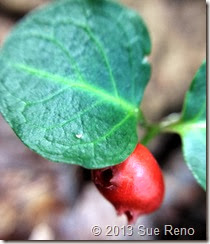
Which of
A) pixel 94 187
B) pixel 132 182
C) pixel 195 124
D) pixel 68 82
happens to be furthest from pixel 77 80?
pixel 94 187

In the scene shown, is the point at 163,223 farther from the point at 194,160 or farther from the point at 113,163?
the point at 113,163

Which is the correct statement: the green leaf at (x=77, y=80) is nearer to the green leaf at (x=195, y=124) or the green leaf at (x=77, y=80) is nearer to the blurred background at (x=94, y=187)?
the green leaf at (x=195, y=124)

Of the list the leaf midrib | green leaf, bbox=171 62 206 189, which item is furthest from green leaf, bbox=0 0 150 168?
green leaf, bbox=171 62 206 189

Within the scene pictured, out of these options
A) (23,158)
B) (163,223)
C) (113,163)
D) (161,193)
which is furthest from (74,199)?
(113,163)

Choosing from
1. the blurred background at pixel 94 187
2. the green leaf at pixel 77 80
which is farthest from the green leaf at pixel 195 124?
the blurred background at pixel 94 187

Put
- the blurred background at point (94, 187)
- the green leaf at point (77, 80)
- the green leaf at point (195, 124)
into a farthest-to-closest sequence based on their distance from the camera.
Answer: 1. the blurred background at point (94, 187)
2. the green leaf at point (195, 124)
3. the green leaf at point (77, 80)

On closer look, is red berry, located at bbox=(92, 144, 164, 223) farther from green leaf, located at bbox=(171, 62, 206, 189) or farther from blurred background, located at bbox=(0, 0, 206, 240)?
blurred background, located at bbox=(0, 0, 206, 240)

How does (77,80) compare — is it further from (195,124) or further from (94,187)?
(94,187)
